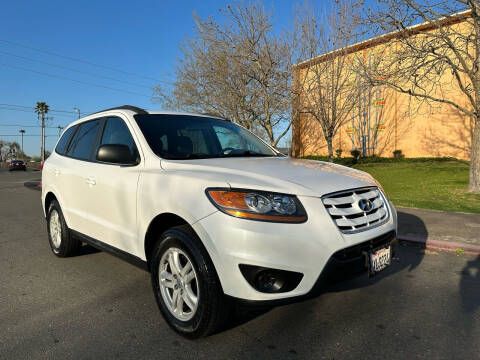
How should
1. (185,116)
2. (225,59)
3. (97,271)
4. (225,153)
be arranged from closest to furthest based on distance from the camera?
(225,153), (185,116), (97,271), (225,59)

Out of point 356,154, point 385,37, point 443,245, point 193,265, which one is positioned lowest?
point 443,245

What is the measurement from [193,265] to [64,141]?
3.28m

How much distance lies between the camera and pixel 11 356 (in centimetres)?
241

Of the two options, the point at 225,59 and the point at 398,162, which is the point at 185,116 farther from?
the point at 398,162

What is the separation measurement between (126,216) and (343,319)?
2.02m

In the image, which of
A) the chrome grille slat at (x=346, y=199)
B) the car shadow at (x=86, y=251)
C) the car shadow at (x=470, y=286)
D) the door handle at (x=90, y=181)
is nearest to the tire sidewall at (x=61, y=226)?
the car shadow at (x=86, y=251)

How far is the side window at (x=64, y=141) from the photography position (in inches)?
184

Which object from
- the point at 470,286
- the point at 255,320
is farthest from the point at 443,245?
the point at 255,320

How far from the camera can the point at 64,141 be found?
478 cm

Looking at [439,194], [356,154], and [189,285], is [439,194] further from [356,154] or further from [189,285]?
[356,154]

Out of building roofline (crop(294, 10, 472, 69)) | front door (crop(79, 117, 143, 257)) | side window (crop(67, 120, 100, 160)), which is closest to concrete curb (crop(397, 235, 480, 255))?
front door (crop(79, 117, 143, 257))

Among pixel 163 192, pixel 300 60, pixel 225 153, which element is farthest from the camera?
pixel 300 60

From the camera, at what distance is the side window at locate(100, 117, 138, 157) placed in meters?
3.31

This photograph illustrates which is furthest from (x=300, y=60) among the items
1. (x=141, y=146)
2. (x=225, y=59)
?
(x=141, y=146)
